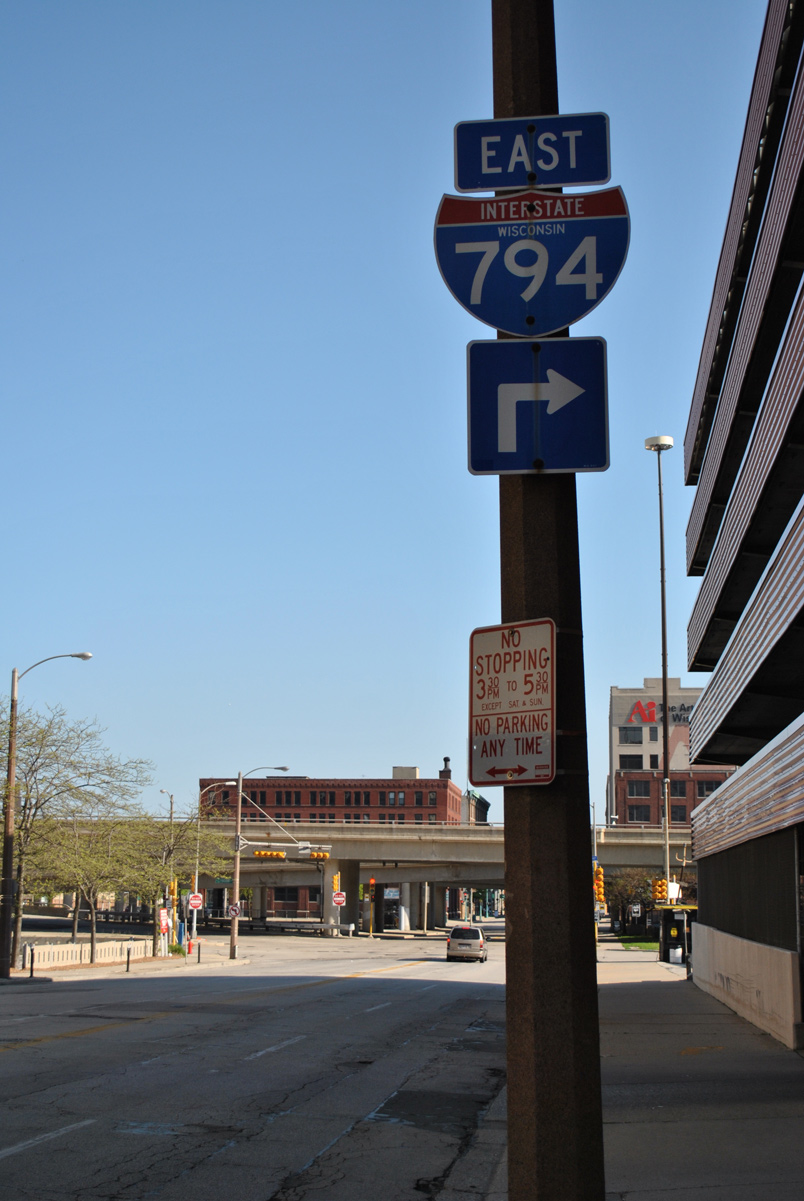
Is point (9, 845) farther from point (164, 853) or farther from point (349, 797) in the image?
point (349, 797)

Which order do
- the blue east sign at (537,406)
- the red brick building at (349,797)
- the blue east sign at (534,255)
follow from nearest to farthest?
the blue east sign at (537,406)
the blue east sign at (534,255)
the red brick building at (349,797)

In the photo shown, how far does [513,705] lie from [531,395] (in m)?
1.26

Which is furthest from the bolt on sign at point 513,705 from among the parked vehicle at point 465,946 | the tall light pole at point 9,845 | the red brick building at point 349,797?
the red brick building at point 349,797

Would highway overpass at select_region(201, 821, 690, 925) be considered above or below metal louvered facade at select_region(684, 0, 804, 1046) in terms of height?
below

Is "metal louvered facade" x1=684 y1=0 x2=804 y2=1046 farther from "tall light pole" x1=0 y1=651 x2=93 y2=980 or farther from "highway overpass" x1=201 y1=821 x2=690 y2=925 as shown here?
"highway overpass" x1=201 y1=821 x2=690 y2=925

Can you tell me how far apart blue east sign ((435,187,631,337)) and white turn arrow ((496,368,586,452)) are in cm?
23

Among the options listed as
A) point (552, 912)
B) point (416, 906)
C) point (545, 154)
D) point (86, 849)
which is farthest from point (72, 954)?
point (416, 906)

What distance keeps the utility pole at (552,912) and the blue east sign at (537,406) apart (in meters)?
0.09

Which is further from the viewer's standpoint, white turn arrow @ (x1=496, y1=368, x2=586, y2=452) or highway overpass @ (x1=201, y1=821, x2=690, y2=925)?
Result: highway overpass @ (x1=201, y1=821, x2=690, y2=925)

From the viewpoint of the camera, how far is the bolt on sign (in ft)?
13.4

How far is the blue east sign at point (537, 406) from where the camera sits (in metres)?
4.41

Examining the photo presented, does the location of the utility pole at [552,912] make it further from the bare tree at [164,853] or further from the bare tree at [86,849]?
the bare tree at [164,853]

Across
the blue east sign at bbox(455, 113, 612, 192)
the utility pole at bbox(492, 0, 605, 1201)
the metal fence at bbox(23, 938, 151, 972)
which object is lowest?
the metal fence at bbox(23, 938, 151, 972)

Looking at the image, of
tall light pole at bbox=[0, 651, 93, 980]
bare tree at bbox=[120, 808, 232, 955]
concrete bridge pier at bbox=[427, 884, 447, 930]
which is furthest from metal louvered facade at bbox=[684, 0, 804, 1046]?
concrete bridge pier at bbox=[427, 884, 447, 930]
